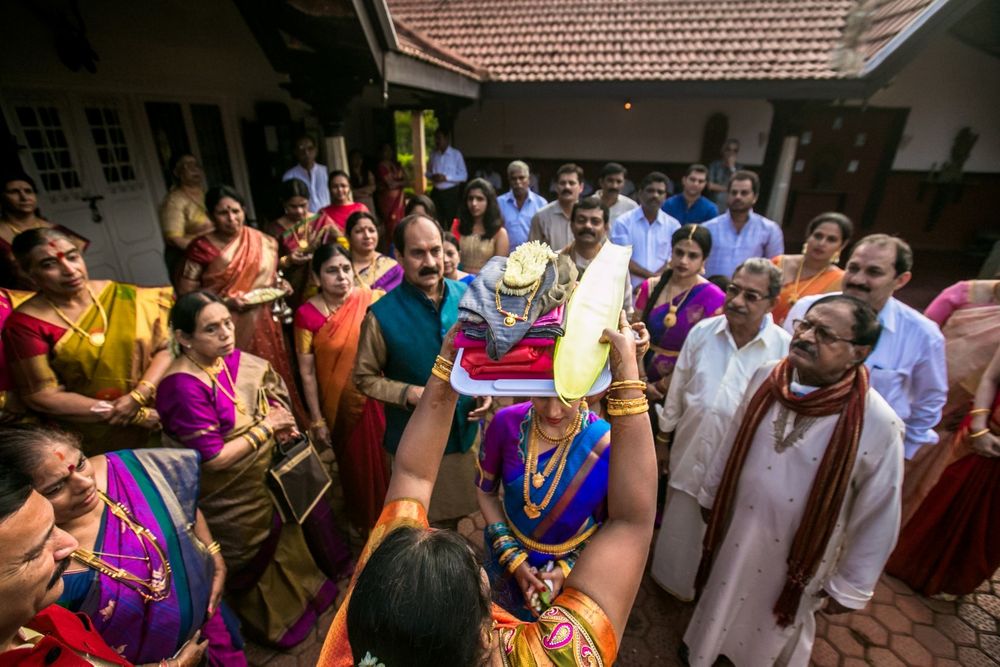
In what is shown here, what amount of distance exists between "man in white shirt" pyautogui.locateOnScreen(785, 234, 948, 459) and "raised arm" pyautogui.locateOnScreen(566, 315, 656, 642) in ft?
6.66

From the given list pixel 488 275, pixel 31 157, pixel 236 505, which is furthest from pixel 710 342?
pixel 31 157

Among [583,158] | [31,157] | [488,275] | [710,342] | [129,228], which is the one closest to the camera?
[488,275]

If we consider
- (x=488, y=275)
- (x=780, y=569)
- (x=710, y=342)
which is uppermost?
(x=488, y=275)

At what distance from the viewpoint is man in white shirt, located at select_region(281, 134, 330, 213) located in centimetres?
632

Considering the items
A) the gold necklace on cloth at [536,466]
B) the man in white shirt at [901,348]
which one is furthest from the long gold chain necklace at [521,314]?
the man in white shirt at [901,348]

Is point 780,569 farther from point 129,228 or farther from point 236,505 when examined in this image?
point 129,228

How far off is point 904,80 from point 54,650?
14.0m

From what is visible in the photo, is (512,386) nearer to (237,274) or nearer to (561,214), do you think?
(237,274)

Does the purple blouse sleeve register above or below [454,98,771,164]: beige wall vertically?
below

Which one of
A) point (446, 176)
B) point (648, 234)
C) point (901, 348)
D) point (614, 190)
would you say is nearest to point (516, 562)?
point (901, 348)

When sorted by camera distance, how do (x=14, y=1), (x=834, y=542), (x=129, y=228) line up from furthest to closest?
(x=129, y=228) → (x=14, y=1) → (x=834, y=542)

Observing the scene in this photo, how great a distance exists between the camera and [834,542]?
2.04 m

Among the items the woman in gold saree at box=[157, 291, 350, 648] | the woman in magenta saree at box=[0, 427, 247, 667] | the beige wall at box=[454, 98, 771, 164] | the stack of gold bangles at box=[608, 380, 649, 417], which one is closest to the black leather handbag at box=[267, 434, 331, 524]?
the woman in gold saree at box=[157, 291, 350, 648]

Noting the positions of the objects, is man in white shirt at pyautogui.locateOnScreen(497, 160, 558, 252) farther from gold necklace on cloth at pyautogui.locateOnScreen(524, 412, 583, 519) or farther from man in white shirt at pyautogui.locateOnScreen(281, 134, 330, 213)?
gold necklace on cloth at pyautogui.locateOnScreen(524, 412, 583, 519)
